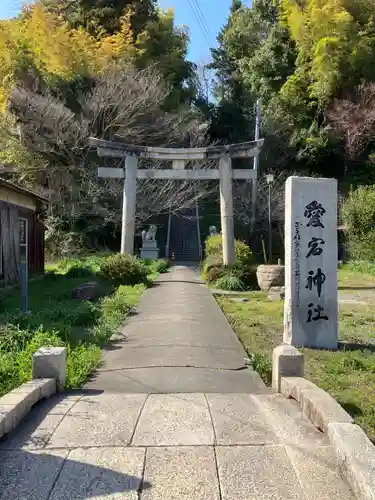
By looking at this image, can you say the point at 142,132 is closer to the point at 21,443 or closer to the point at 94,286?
the point at 94,286

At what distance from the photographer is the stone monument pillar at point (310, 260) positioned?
25.3 feet

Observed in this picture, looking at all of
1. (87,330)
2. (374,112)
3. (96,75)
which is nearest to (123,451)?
(87,330)

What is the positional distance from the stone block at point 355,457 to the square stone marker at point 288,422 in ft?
0.77

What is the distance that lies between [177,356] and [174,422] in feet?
7.79

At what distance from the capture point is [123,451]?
11.7 feet

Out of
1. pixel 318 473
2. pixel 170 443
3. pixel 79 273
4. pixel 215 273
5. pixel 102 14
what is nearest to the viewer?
pixel 318 473

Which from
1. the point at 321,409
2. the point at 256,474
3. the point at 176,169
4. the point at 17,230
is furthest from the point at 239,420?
the point at 176,169

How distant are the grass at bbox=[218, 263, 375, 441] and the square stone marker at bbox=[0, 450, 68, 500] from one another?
2503 mm

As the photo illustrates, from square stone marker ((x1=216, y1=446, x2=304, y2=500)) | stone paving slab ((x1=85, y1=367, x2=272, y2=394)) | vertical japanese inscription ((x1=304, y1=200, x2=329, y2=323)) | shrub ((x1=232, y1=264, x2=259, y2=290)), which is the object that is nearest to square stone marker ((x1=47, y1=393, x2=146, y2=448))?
stone paving slab ((x1=85, y1=367, x2=272, y2=394))

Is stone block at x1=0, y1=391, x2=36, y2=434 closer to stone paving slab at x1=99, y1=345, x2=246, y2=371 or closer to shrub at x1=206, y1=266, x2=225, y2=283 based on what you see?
stone paving slab at x1=99, y1=345, x2=246, y2=371

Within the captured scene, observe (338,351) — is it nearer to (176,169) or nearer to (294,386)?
(294,386)

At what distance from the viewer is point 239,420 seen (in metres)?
4.24

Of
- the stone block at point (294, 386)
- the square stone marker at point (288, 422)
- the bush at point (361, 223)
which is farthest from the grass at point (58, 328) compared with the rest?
the bush at point (361, 223)

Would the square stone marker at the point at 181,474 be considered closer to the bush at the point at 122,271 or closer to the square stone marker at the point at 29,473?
the square stone marker at the point at 29,473
